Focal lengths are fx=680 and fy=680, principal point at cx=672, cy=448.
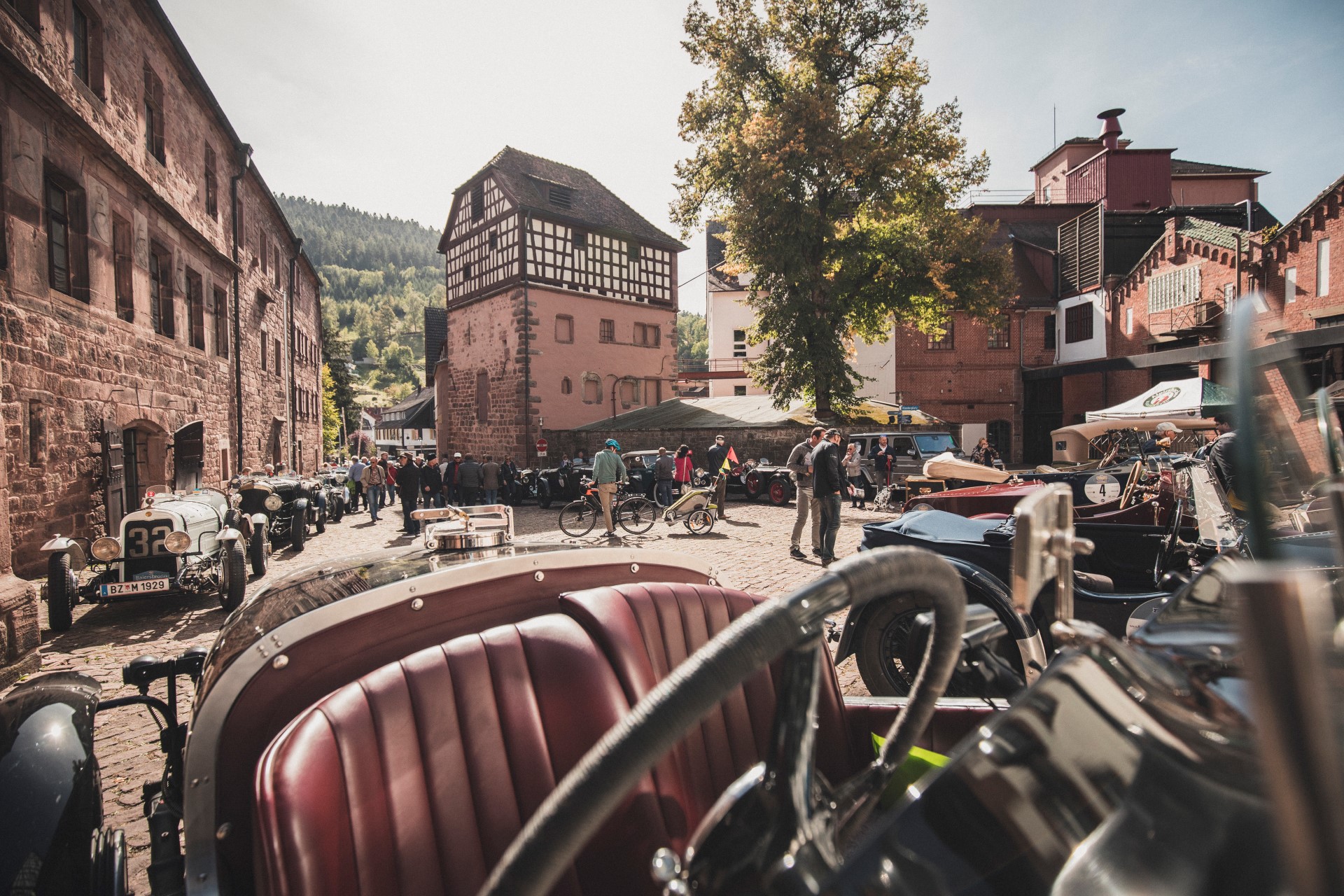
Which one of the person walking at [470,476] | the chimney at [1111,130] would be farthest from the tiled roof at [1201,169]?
the person walking at [470,476]

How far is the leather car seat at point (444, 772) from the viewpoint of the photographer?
4.46 ft

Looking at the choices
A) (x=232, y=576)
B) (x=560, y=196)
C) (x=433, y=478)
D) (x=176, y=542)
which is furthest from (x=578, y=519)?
(x=560, y=196)

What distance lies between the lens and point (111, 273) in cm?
1075

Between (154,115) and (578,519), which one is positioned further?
(578,519)

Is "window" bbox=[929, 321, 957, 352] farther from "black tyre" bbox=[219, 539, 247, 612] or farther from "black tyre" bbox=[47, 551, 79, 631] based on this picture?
"black tyre" bbox=[47, 551, 79, 631]

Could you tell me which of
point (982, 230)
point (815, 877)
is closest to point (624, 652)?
point (815, 877)

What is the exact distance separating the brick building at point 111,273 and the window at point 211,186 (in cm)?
5

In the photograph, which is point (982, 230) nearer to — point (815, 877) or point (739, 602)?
point (739, 602)

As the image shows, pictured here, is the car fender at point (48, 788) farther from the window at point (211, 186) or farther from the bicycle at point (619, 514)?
the window at point (211, 186)

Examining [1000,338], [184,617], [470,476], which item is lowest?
[184,617]

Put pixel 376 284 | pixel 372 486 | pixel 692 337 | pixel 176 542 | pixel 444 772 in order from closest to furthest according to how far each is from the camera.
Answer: pixel 444 772 → pixel 176 542 → pixel 372 486 → pixel 692 337 → pixel 376 284

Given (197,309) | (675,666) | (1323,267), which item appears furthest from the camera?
(1323,267)

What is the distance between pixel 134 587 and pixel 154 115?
11.1 meters

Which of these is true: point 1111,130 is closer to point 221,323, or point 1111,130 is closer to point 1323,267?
point 1323,267
